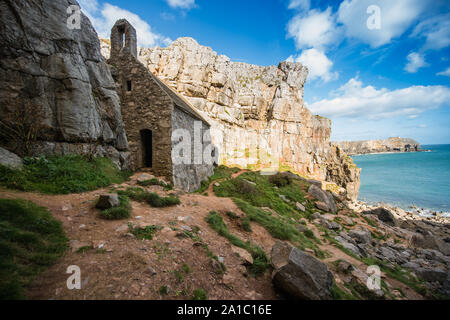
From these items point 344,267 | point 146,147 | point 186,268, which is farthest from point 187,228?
point 146,147

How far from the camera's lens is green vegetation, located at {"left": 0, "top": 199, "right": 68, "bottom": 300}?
9.73 ft

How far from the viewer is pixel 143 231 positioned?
5.32 meters

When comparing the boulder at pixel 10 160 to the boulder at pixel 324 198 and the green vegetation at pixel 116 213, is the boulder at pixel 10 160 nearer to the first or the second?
the green vegetation at pixel 116 213

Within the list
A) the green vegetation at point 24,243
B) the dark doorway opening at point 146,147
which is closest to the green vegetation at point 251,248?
the green vegetation at point 24,243

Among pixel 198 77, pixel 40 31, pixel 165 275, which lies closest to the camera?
pixel 165 275

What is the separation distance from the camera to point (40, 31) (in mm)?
9070

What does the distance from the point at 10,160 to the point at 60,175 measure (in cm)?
165

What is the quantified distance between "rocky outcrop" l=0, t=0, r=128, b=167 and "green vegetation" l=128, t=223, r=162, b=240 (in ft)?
25.0

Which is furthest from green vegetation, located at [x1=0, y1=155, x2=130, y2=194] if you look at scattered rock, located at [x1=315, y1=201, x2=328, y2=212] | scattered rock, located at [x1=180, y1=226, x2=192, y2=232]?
scattered rock, located at [x1=315, y1=201, x2=328, y2=212]

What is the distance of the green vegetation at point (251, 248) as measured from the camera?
5345 mm

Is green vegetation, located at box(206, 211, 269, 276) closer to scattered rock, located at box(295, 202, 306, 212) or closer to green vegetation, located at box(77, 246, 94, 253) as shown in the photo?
green vegetation, located at box(77, 246, 94, 253)
